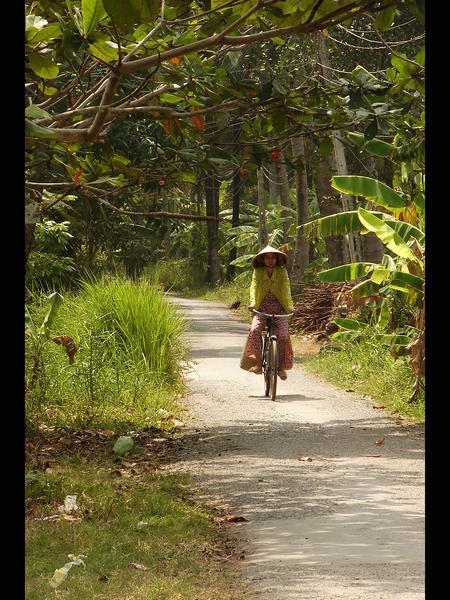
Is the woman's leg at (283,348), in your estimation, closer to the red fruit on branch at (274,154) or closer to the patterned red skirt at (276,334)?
the patterned red skirt at (276,334)

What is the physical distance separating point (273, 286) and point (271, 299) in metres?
0.24

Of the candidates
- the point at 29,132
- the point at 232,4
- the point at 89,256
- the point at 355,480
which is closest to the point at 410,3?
the point at 232,4

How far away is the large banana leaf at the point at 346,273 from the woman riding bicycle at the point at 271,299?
2.63 feet

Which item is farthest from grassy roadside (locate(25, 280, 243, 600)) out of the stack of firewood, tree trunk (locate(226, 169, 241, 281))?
tree trunk (locate(226, 169, 241, 281))

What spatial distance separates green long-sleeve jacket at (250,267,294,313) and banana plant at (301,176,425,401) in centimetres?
93

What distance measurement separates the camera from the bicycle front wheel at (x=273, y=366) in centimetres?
1358

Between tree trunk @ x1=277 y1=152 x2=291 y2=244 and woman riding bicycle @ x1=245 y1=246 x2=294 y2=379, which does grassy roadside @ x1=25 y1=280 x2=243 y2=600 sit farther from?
tree trunk @ x1=277 y1=152 x2=291 y2=244

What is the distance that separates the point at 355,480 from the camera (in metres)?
8.63

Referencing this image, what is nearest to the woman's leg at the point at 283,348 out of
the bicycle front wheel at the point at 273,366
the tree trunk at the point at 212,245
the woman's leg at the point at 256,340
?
the bicycle front wheel at the point at 273,366

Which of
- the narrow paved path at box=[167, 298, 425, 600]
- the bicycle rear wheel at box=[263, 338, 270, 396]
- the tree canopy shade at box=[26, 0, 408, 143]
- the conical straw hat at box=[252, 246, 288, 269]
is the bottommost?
the narrow paved path at box=[167, 298, 425, 600]

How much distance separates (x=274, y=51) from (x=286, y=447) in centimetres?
1355

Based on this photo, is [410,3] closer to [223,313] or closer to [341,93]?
[341,93]

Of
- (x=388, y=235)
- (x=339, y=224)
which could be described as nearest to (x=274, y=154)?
(x=388, y=235)

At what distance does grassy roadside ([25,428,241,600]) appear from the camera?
5.79m
